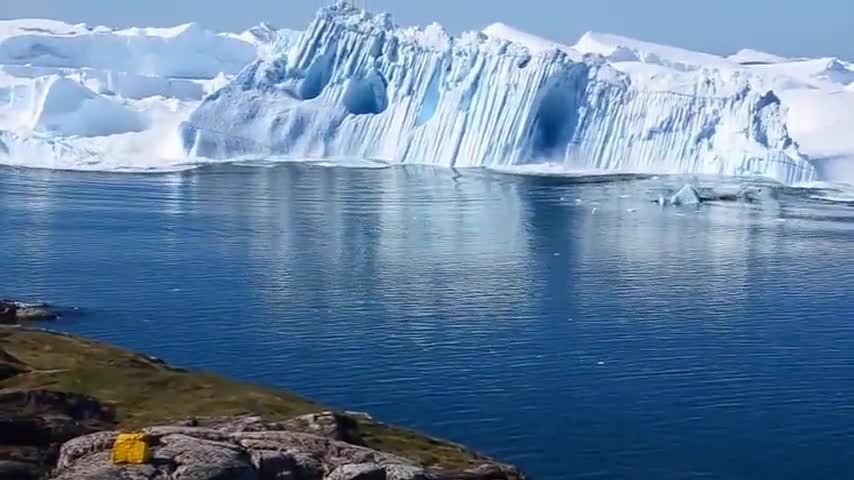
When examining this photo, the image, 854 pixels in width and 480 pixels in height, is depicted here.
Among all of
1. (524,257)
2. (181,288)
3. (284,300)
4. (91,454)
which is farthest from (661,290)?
(91,454)

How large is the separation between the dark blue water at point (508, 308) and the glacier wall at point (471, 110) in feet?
14.8

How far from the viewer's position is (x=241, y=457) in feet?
34.3

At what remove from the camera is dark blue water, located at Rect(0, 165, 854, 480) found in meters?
16.6

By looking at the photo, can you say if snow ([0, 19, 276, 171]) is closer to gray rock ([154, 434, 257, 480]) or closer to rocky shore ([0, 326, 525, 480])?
rocky shore ([0, 326, 525, 480])

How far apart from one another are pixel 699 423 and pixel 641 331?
17.1ft

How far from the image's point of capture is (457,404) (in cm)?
1733

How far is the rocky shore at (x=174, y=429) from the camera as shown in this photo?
403 inches

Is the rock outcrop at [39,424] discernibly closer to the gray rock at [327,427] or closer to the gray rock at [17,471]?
the gray rock at [17,471]

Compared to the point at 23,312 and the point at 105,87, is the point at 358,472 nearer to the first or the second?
the point at 23,312

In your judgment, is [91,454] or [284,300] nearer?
[91,454]

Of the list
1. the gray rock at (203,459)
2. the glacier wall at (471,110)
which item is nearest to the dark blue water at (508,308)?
the glacier wall at (471,110)

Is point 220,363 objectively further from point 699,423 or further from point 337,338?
point 699,423

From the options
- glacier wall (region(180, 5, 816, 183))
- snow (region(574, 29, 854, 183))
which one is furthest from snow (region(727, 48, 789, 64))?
glacier wall (region(180, 5, 816, 183))

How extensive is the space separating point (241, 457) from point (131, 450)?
0.93 meters
